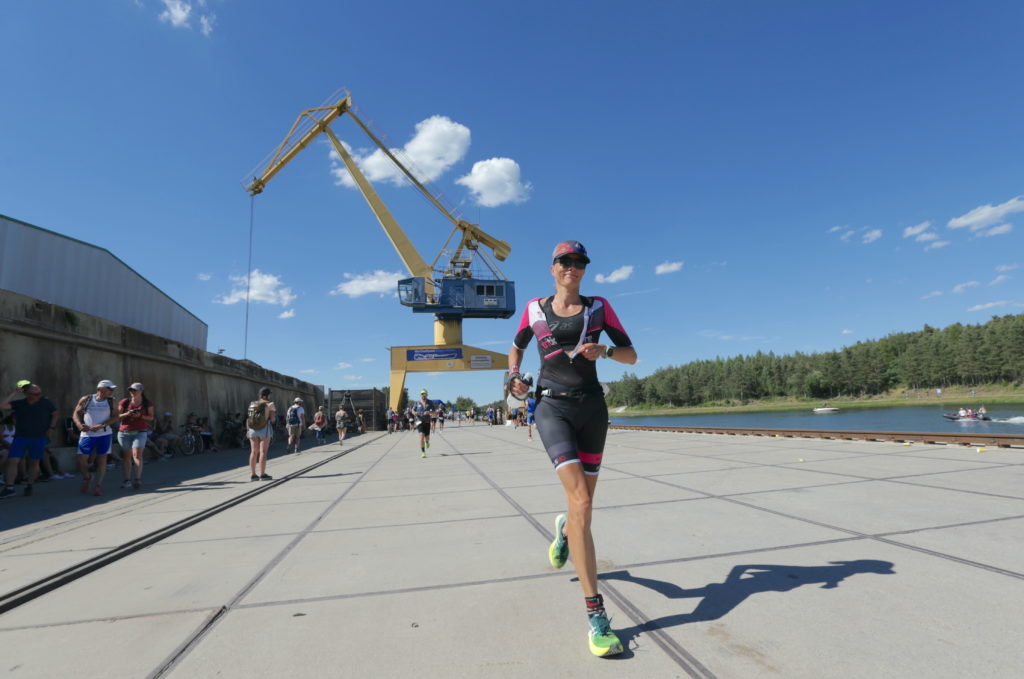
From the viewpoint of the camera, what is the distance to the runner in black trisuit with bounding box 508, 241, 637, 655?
2.49m

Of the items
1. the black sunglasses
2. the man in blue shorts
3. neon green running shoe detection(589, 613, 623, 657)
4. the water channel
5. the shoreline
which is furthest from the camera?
the shoreline

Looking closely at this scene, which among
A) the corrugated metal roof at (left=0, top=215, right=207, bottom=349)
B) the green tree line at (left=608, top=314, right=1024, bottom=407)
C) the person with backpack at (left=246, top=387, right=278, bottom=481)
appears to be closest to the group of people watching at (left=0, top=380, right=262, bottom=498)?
the person with backpack at (left=246, top=387, right=278, bottom=481)

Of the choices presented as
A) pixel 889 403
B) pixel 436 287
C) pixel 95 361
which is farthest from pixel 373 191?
pixel 889 403

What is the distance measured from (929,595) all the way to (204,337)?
2782 cm

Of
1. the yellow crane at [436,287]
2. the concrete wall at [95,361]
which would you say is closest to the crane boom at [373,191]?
the yellow crane at [436,287]

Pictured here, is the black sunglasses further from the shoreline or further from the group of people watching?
the shoreline

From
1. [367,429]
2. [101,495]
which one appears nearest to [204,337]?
[367,429]

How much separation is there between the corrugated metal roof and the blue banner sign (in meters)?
23.0

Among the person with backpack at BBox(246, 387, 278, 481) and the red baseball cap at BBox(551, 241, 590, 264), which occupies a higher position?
the red baseball cap at BBox(551, 241, 590, 264)

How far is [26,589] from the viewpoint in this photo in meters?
3.08

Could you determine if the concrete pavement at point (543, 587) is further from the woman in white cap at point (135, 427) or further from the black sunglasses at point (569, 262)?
the woman in white cap at point (135, 427)

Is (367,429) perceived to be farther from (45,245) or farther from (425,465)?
(425,465)

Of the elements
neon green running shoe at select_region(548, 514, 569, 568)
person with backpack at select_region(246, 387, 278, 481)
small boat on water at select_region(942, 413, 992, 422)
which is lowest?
small boat on water at select_region(942, 413, 992, 422)

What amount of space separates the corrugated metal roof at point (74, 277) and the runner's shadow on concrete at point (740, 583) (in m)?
15.1
